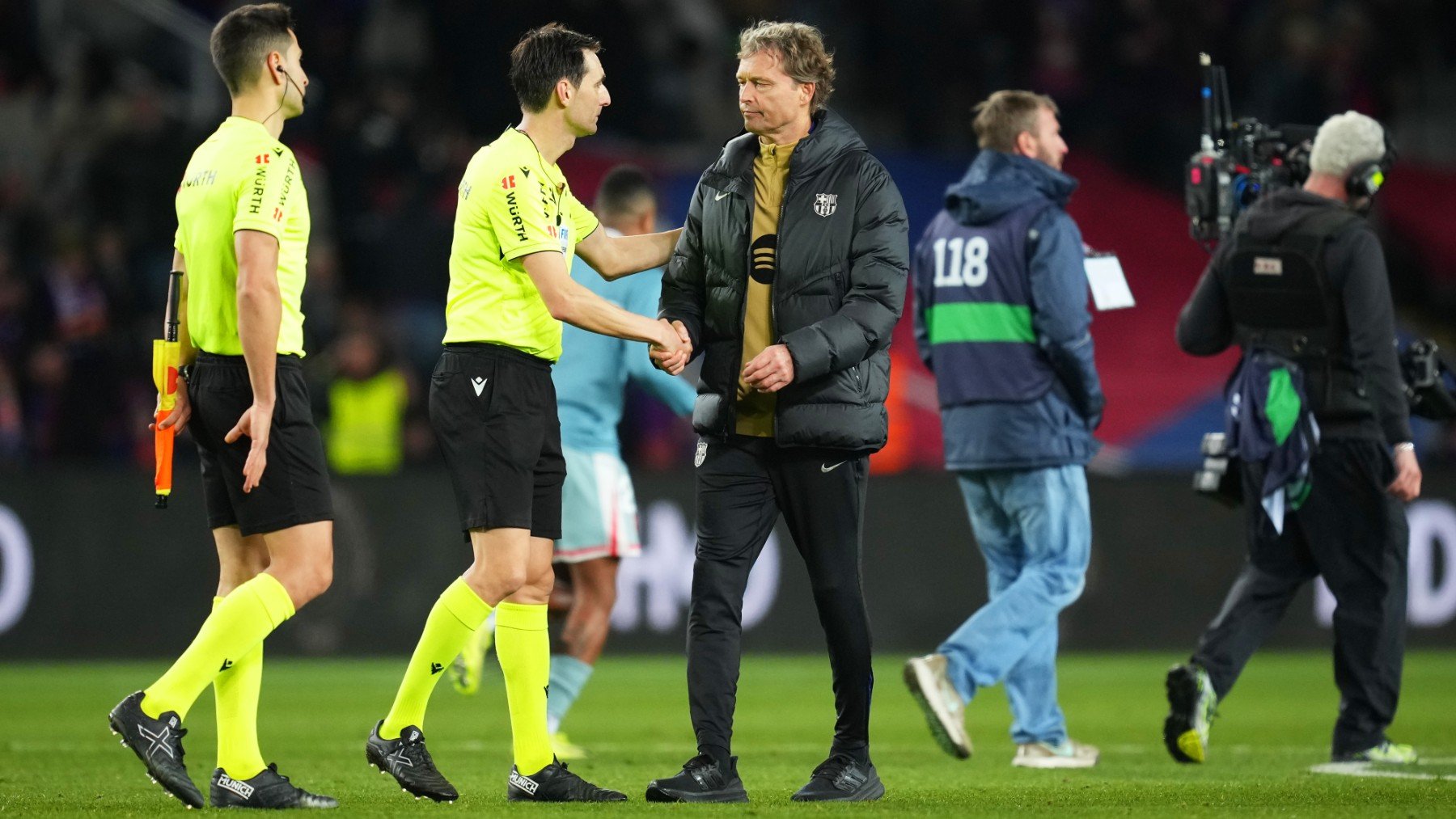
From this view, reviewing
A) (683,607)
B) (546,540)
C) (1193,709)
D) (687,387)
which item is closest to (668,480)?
(683,607)

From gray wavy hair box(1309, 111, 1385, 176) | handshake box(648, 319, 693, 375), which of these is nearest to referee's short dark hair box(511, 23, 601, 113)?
handshake box(648, 319, 693, 375)

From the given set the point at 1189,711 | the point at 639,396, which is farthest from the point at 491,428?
the point at 639,396

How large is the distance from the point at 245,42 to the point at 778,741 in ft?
13.3

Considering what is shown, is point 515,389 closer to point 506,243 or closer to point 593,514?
point 506,243

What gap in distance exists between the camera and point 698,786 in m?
5.73

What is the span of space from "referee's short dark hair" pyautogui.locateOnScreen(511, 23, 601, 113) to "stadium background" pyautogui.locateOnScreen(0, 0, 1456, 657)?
22.1ft

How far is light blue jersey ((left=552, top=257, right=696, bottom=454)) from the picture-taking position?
7.93 m

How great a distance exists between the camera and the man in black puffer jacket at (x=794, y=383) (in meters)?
5.84

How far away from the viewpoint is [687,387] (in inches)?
325

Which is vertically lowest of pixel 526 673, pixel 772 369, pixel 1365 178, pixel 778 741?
pixel 778 741

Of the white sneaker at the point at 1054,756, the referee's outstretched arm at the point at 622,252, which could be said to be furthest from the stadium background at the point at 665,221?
the referee's outstretched arm at the point at 622,252

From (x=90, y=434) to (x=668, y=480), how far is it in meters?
4.13

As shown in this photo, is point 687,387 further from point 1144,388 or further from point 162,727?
point 1144,388

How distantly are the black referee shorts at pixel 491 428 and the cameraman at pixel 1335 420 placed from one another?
2860 millimetres
